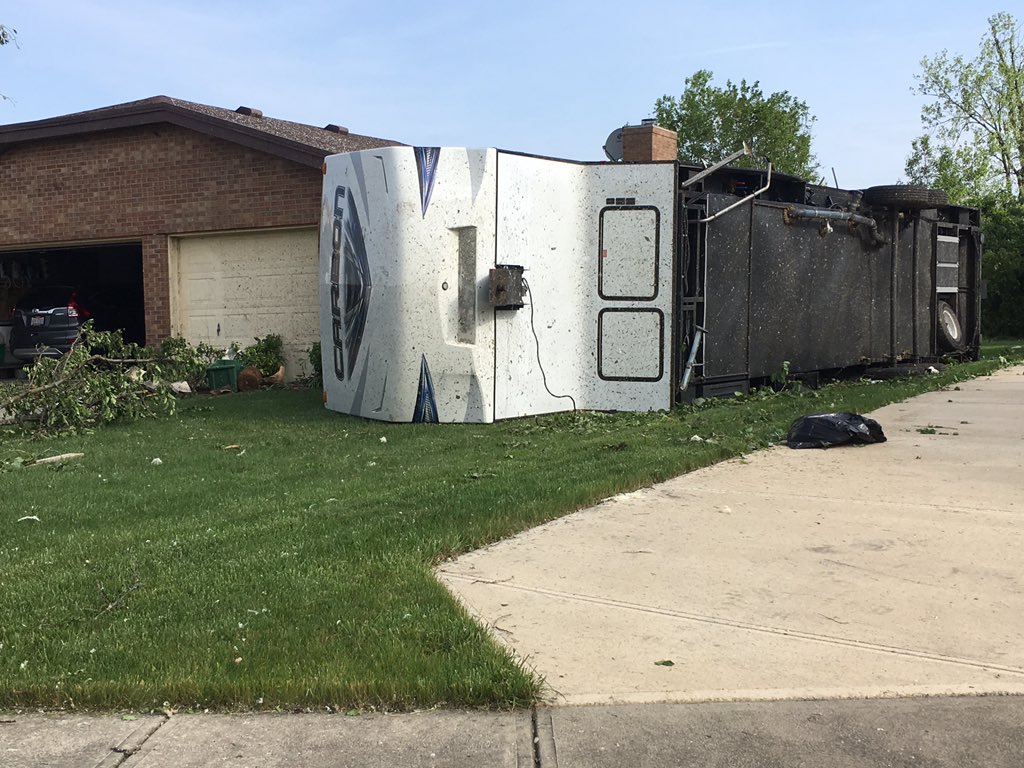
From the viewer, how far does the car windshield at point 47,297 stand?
19.5 metres

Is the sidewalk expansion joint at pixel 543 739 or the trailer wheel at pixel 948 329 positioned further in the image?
the trailer wheel at pixel 948 329

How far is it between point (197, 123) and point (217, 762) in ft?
50.1

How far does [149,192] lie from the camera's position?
709 inches

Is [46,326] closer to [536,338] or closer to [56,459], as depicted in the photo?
[56,459]

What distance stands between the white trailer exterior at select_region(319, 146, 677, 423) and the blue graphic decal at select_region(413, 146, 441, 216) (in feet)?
0.04

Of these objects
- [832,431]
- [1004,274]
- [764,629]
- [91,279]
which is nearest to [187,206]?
[91,279]

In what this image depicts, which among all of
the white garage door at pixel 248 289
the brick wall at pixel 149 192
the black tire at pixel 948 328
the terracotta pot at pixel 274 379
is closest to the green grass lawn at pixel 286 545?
the terracotta pot at pixel 274 379

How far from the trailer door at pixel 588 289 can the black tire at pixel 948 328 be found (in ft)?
25.5

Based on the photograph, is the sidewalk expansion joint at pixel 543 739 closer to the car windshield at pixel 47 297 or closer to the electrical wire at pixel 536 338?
the electrical wire at pixel 536 338

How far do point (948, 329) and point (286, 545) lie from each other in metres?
14.8

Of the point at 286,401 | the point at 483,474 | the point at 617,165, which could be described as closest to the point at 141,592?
the point at 483,474

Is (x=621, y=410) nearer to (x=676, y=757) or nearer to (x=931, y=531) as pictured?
(x=931, y=531)

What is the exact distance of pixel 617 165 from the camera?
11633mm

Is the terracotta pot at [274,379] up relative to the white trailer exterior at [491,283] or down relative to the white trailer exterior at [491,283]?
down
